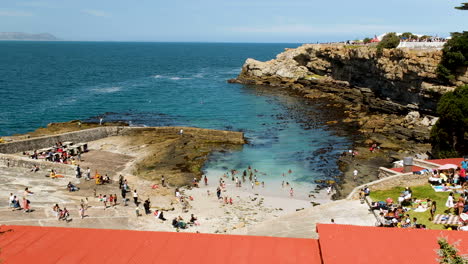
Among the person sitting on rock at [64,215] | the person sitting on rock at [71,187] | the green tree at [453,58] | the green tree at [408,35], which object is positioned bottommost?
the person sitting on rock at [71,187]

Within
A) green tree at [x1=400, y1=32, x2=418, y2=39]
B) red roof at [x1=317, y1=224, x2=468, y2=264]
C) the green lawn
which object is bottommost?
the green lawn

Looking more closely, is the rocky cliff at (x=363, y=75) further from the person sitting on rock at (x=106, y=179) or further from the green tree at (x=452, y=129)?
the person sitting on rock at (x=106, y=179)

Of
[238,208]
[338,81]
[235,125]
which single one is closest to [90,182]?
[238,208]

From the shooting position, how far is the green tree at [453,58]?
53625 mm

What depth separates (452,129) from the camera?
4034 centimetres

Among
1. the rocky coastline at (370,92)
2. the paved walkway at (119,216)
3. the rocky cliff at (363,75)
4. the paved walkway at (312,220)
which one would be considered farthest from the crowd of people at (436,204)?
the rocky cliff at (363,75)

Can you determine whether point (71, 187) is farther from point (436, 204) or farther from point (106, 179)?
point (436, 204)

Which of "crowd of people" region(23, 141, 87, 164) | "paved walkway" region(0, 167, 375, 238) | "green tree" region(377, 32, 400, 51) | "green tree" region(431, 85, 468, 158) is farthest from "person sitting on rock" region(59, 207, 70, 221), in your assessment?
"green tree" region(377, 32, 400, 51)

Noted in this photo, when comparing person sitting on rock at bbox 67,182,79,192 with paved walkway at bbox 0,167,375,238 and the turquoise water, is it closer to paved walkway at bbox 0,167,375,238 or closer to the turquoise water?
paved walkway at bbox 0,167,375,238

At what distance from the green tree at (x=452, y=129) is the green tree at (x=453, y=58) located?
13883mm

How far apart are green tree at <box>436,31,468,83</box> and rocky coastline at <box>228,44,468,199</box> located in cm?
105

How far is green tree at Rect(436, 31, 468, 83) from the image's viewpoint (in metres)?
53.6

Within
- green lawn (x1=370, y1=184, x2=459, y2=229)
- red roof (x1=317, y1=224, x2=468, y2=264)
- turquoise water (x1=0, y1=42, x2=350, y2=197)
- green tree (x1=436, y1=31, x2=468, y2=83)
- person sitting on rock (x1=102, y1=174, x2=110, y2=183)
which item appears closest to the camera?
red roof (x1=317, y1=224, x2=468, y2=264)

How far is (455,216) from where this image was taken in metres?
21.0
